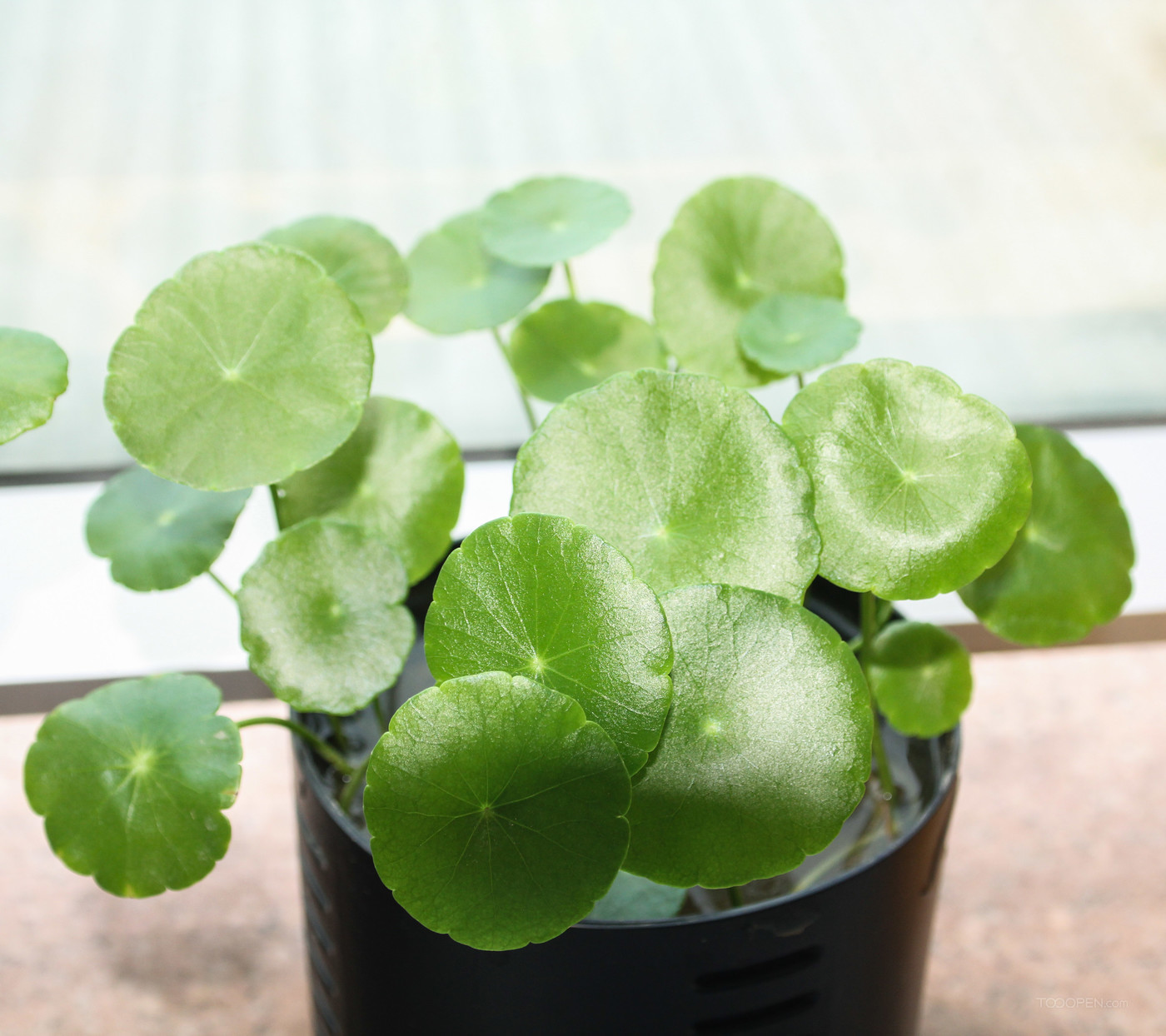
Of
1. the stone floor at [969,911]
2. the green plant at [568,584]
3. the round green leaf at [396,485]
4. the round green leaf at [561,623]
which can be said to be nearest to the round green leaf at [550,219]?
the green plant at [568,584]

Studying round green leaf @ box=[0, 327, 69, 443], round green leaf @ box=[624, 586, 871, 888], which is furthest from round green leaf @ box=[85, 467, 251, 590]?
round green leaf @ box=[624, 586, 871, 888]

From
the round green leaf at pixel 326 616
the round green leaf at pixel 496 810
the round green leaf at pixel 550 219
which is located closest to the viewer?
the round green leaf at pixel 496 810

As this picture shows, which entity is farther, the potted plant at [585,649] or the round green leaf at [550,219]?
the round green leaf at [550,219]

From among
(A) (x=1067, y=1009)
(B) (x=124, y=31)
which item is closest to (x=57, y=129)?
(B) (x=124, y=31)

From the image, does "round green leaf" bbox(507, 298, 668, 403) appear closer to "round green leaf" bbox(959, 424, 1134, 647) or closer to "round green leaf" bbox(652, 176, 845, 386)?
"round green leaf" bbox(652, 176, 845, 386)

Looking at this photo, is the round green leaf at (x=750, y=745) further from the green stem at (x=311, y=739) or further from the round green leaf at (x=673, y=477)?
the green stem at (x=311, y=739)

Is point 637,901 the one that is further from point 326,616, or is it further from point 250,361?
point 250,361
